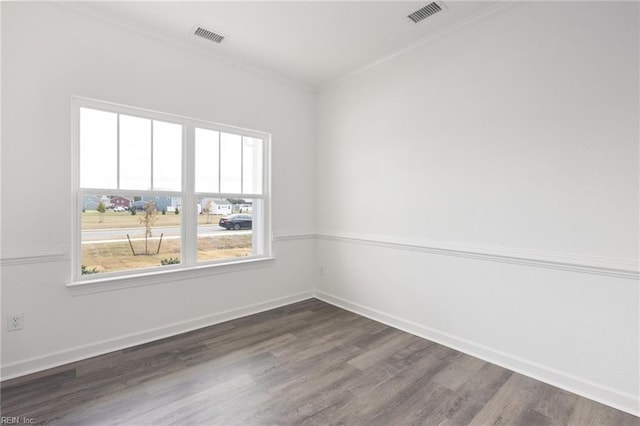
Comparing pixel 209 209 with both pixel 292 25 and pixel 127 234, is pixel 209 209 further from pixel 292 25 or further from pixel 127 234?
pixel 292 25

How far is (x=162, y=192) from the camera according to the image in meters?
2.97

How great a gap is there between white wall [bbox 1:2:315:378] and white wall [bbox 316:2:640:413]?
1.78 meters

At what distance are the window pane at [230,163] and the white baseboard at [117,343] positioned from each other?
1.40 meters

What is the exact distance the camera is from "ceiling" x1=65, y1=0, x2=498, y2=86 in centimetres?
246

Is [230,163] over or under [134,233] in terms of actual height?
over

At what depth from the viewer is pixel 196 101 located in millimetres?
3111

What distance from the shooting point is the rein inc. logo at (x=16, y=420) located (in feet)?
5.80

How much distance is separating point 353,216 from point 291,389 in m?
2.08

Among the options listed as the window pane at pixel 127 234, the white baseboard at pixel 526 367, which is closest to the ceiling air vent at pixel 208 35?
the window pane at pixel 127 234

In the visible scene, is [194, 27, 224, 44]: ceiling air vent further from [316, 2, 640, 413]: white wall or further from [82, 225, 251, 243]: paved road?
[82, 225, 251, 243]: paved road

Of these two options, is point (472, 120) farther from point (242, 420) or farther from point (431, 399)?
point (242, 420)

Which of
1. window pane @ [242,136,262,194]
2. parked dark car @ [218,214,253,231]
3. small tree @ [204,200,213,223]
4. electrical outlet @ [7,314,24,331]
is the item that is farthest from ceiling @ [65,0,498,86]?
electrical outlet @ [7,314,24,331]

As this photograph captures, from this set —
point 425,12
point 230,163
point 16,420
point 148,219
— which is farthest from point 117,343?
point 425,12

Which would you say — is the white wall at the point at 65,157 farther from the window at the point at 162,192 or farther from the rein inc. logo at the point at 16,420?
the rein inc. logo at the point at 16,420
